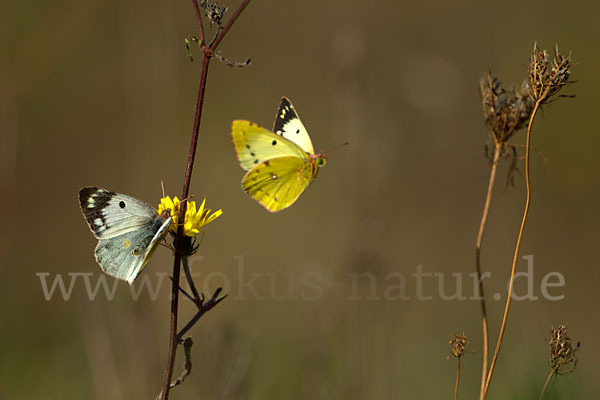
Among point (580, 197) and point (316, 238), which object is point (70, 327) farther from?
point (580, 197)

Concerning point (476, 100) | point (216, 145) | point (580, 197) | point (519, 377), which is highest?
point (476, 100)

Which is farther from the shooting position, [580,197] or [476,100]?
[476,100]

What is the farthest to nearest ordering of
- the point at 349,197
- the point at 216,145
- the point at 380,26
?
the point at 380,26 → the point at 216,145 → the point at 349,197

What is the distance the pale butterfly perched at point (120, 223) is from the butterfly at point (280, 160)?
409mm

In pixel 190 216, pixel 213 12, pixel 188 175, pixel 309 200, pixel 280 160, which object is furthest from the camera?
pixel 309 200

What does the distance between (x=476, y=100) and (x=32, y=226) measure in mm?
5964

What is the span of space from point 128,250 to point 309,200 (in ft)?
19.7

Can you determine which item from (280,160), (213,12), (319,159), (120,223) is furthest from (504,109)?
(120,223)

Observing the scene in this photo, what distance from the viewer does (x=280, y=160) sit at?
2.38 meters

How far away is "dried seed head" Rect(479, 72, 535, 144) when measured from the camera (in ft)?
8.02

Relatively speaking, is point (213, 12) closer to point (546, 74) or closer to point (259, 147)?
point (259, 147)

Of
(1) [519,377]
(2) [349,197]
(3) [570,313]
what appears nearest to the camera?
(1) [519,377]

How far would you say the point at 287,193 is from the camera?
2.41 m

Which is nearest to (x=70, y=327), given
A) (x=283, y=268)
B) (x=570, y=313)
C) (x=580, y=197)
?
(x=283, y=268)
